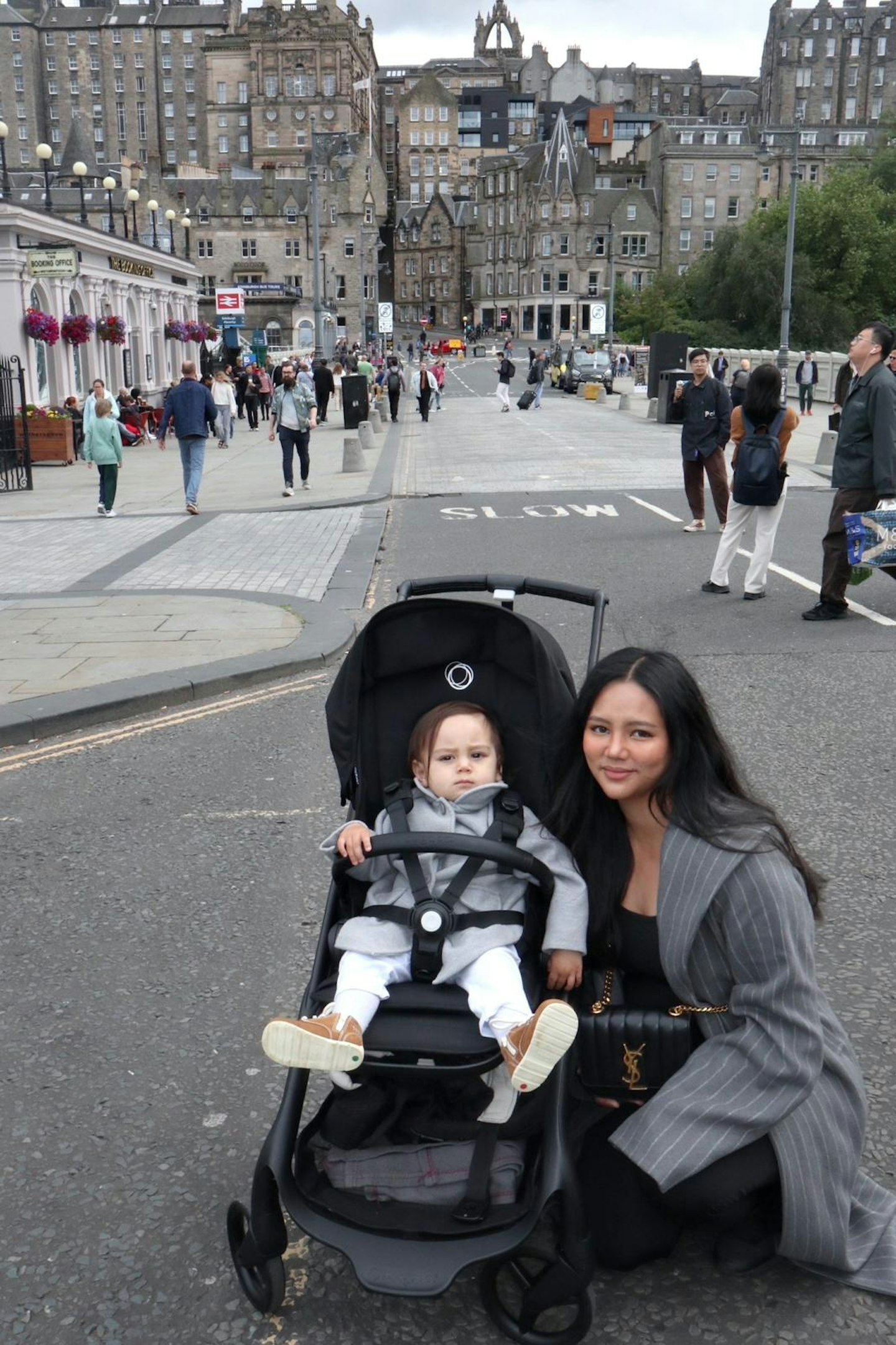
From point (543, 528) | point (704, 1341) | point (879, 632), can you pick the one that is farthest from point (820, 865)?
point (543, 528)

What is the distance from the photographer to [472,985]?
269cm

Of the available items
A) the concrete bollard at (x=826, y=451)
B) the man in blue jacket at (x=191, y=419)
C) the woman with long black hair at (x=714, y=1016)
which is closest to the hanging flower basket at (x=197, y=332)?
the concrete bollard at (x=826, y=451)

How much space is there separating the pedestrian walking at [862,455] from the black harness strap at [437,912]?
21.6ft

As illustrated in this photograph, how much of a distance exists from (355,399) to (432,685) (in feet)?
99.2

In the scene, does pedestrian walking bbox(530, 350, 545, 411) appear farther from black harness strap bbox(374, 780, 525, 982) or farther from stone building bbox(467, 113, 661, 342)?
stone building bbox(467, 113, 661, 342)

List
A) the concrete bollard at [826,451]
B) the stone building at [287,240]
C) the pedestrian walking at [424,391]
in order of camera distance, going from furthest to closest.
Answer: the stone building at [287,240], the pedestrian walking at [424,391], the concrete bollard at [826,451]

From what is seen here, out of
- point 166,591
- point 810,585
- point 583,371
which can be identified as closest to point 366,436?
point 166,591

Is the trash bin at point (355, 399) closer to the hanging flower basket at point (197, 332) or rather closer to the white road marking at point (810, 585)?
the hanging flower basket at point (197, 332)

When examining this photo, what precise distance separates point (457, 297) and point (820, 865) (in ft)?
487

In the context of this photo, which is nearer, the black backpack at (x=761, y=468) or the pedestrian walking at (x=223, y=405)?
the black backpack at (x=761, y=468)

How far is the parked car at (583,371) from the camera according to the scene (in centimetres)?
5638

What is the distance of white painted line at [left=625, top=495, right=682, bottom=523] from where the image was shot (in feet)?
50.8

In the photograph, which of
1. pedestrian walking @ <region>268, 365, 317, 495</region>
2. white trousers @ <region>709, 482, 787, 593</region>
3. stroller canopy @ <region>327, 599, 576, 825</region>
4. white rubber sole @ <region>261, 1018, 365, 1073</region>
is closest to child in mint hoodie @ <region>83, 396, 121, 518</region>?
pedestrian walking @ <region>268, 365, 317, 495</region>

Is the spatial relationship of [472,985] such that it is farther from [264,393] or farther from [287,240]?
[287,240]
